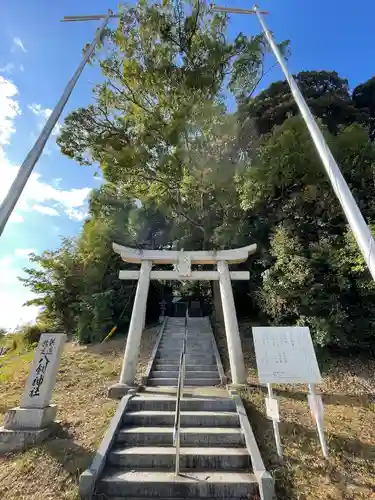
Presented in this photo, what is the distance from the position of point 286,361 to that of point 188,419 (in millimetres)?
2086

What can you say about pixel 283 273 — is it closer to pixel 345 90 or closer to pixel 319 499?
pixel 319 499

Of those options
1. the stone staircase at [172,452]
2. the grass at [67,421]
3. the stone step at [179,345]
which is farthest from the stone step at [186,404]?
the stone step at [179,345]

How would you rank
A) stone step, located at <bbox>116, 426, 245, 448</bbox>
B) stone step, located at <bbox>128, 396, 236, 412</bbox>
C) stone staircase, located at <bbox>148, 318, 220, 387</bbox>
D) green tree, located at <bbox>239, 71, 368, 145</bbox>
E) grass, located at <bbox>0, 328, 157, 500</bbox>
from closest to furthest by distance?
grass, located at <bbox>0, 328, 157, 500</bbox>
stone step, located at <bbox>116, 426, 245, 448</bbox>
stone step, located at <bbox>128, 396, 236, 412</bbox>
stone staircase, located at <bbox>148, 318, 220, 387</bbox>
green tree, located at <bbox>239, 71, 368, 145</bbox>

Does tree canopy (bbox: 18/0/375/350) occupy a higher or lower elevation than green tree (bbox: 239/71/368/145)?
lower

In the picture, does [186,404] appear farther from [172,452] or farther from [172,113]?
[172,113]

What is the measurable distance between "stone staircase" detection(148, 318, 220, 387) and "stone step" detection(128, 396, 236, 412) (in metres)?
1.62

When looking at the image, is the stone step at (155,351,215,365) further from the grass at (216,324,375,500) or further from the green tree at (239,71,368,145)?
the green tree at (239,71,368,145)

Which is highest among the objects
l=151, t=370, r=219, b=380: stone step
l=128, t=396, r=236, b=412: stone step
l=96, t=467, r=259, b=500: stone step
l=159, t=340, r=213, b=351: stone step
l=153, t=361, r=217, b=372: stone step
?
l=159, t=340, r=213, b=351: stone step

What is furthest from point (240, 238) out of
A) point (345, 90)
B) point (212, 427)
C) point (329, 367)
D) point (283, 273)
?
point (345, 90)

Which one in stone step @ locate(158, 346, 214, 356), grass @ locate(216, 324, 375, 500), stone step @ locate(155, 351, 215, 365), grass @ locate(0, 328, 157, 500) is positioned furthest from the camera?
stone step @ locate(158, 346, 214, 356)

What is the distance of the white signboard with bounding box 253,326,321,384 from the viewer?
4617 millimetres

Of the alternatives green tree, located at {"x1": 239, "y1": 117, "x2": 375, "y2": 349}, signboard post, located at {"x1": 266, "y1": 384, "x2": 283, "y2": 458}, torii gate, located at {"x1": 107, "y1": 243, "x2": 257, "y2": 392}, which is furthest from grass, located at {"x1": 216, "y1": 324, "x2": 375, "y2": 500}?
torii gate, located at {"x1": 107, "y1": 243, "x2": 257, "y2": 392}

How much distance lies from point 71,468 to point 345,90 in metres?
18.4

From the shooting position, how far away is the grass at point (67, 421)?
3695 mm
